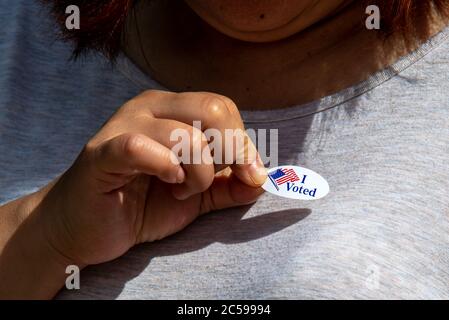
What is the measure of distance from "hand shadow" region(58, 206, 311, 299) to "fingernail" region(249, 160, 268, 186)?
58mm

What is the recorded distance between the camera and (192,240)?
3.56ft

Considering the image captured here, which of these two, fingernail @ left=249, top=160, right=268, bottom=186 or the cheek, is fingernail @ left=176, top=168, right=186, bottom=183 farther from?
the cheek

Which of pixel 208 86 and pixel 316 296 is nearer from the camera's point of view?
pixel 316 296

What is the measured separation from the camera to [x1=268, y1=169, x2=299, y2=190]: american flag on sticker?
3.46 ft

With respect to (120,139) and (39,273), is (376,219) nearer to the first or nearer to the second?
(120,139)

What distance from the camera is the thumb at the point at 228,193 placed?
106 cm

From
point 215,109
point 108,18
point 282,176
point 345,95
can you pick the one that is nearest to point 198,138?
point 215,109

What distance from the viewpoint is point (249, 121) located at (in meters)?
1.17

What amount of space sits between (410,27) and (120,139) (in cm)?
44

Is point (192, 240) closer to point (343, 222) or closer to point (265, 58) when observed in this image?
point (343, 222)

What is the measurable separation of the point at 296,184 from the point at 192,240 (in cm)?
15

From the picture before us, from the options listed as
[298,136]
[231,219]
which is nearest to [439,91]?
[298,136]

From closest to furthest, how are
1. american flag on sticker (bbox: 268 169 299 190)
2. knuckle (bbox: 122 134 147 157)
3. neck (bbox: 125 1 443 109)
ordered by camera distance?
knuckle (bbox: 122 134 147 157)
american flag on sticker (bbox: 268 169 299 190)
neck (bbox: 125 1 443 109)

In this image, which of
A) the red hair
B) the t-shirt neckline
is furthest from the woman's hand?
the red hair
